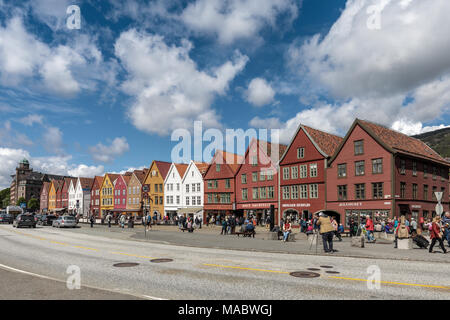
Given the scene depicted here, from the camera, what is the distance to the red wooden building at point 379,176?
36.3 metres

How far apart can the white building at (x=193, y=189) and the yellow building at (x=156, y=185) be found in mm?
6772

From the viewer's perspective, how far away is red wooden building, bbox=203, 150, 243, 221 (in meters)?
55.1

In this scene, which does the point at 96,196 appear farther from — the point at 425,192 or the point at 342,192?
the point at 425,192

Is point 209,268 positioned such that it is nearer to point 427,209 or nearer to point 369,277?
point 369,277

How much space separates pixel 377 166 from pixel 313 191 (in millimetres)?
8536

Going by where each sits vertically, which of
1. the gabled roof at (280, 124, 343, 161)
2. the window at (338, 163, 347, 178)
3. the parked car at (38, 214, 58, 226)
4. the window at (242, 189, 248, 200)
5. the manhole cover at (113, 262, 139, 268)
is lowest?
the parked car at (38, 214, 58, 226)

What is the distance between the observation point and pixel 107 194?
85188mm

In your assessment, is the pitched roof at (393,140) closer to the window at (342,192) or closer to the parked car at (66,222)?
the window at (342,192)

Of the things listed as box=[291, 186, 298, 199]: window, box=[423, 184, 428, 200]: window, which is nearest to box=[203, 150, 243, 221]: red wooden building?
box=[291, 186, 298, 199]: window

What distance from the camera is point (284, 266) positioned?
41.2 feet

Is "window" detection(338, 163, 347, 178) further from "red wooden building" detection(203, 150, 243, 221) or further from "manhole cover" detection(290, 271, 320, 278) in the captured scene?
"manhole cover" detection(290, 271, 320, 278)

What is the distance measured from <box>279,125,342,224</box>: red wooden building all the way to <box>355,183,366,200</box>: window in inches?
155
